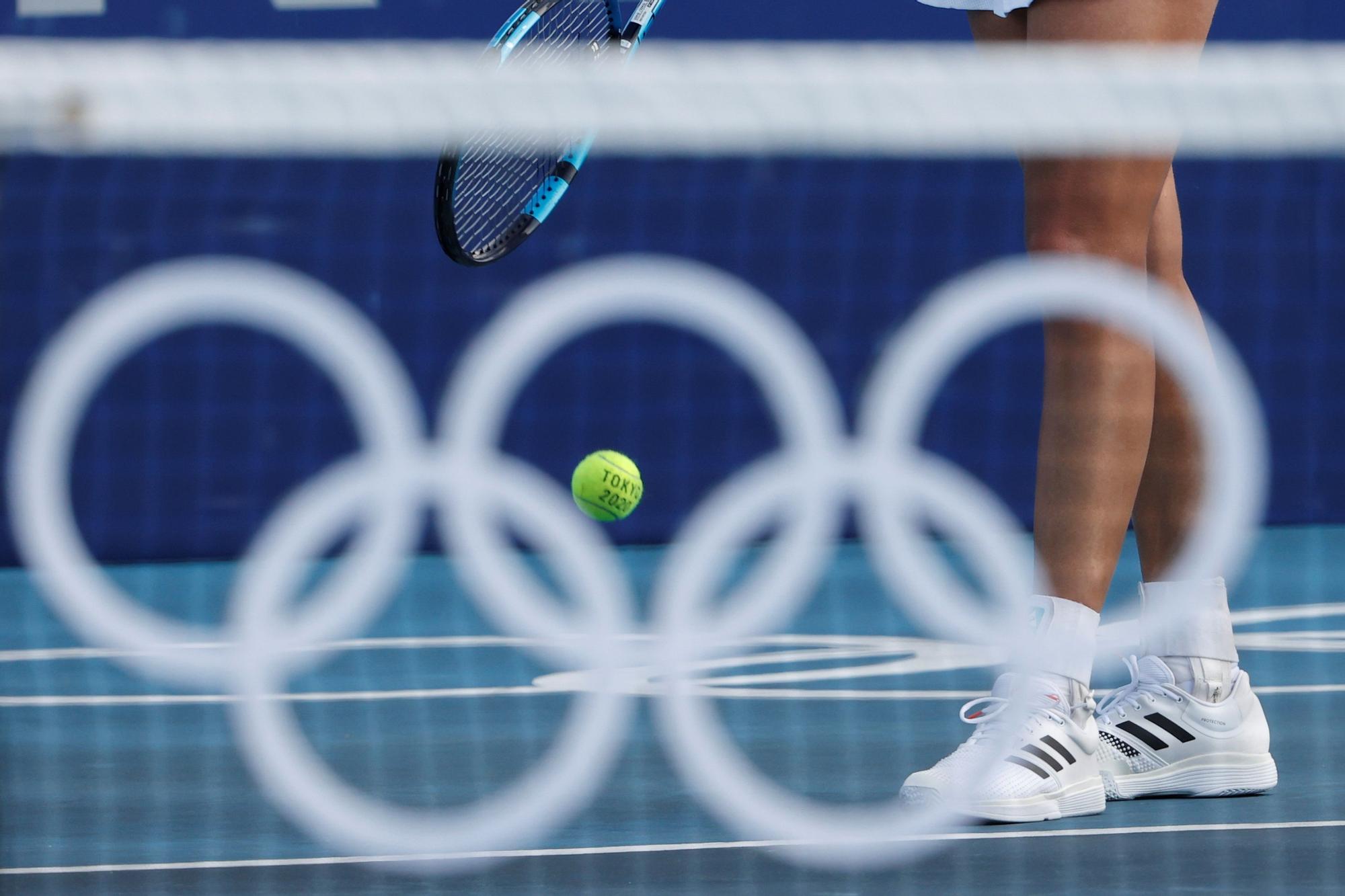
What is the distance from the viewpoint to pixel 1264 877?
108 inches

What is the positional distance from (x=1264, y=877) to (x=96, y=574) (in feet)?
15.6

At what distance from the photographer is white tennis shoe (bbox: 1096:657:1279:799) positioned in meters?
3.18

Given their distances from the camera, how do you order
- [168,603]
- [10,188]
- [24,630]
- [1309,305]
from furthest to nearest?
[1309,305]
[10,188]
[168,603]
[24,630]

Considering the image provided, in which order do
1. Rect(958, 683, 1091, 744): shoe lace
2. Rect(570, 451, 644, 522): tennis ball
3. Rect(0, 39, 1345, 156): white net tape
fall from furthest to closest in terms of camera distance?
Rect(570, 451, 644, 522): tennis ball → Rect(958, 683, 1091, 744): shoe lace → Rect(0, 39, 1345, 156): white net tape

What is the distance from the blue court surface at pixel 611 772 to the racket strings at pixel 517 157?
85cm

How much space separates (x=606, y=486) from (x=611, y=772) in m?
1.84

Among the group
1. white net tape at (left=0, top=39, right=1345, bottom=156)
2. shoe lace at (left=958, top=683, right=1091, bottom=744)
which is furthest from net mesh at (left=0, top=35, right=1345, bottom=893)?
shoe lace at (left=958, top=683, right=1091, bottom=744)

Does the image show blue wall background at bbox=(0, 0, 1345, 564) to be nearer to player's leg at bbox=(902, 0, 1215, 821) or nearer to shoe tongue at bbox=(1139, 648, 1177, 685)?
shoe tongue at bbox=(1139, 648, 1177, 685)

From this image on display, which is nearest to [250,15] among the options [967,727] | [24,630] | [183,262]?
[183,262]

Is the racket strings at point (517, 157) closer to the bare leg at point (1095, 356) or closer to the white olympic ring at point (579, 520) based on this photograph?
the white olympic ring at point (579, 520)

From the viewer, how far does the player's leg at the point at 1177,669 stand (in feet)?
10.5

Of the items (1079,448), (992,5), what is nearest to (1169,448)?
(1079,448)

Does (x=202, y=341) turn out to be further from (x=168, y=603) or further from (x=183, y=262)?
(x=168, y=603)

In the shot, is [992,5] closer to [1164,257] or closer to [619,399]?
[1164,257]
